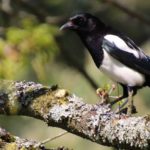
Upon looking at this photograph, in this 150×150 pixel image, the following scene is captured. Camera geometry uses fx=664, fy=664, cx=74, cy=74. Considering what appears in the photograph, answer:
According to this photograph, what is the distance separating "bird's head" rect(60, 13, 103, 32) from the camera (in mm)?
3803

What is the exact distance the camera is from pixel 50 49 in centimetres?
430

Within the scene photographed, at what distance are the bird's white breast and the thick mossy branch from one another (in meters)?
1.00

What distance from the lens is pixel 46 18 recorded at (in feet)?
15.6

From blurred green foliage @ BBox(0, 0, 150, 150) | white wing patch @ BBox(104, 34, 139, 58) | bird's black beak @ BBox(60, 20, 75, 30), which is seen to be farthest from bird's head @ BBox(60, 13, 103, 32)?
blurred green foliage @ BBox(0, 0, 150, 150)

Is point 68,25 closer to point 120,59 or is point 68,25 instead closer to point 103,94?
point 120,59

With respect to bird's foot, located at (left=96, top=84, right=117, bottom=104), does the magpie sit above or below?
above

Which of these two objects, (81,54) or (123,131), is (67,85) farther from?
(123,131)

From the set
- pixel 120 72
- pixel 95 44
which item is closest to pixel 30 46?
pixel 95 44

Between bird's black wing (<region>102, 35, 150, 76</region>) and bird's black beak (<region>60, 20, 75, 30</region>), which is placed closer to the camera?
bird's black wing (<region>102, 35, 150, 76</region>)

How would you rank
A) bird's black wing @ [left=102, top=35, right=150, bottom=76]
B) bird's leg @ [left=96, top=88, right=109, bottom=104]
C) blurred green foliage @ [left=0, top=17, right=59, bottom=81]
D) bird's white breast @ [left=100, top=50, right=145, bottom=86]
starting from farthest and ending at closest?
1. blurred green foliage @ [left=0, top=17, right=59, bottom=81]
2. bird's black wing @ [left=102, top=35, right=150, bottom=76]
3. bird's white breast @ [left=100, top=50, right=145, bottom=86]
4. bird's leg @ [left=96, top=88, right=109, bottom=104]

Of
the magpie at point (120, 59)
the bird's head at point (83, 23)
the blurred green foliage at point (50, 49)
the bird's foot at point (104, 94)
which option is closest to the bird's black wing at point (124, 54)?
the magpie at point (120, 59)

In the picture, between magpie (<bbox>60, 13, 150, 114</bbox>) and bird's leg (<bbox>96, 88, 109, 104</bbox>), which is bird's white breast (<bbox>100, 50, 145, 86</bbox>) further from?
bird's leg (<bbox>96, 88, 109, 104</bbox>)

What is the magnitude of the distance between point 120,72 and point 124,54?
154 mm

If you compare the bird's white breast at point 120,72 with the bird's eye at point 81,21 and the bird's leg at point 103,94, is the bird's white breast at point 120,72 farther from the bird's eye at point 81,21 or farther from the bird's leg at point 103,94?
the bird's leg at point 103,94
